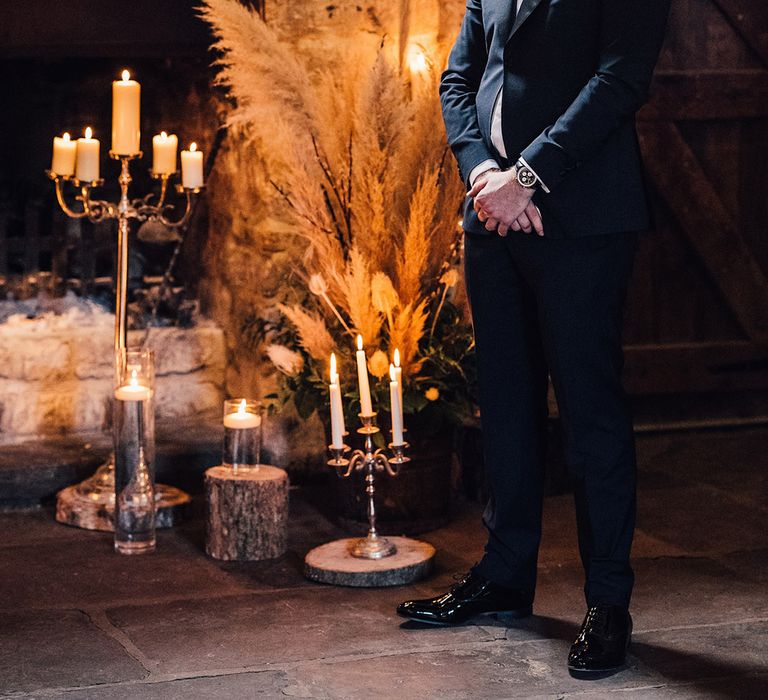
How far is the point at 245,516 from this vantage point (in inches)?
141

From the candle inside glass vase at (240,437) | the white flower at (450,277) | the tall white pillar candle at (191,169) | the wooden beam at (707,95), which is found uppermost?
the wooden beam at (707,95)

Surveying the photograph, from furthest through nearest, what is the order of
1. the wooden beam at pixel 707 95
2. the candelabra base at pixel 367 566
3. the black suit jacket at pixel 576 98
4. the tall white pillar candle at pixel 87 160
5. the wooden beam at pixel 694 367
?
the wooden beam at pixel 694 367
the wooden beam at pixel 707 95
the tall white pillar candle at pixel 87 160
the candelabra base at pixel 367 566
the black suit jacket at pixel 576 98

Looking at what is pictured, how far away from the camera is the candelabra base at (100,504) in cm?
388

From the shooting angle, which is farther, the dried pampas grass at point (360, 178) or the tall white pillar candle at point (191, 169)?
the tall white pillar candle at point (191, 169)

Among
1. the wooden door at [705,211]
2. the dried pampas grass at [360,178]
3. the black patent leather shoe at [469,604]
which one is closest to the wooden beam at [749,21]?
the wooden door at [705,211]

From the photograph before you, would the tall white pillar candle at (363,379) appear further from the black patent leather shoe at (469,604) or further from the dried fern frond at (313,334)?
the black patent leather shoe at (469,604)

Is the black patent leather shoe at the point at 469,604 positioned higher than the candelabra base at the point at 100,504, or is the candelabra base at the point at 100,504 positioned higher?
the candelabra base at the point at 100,504

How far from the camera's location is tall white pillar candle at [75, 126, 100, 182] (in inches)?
151

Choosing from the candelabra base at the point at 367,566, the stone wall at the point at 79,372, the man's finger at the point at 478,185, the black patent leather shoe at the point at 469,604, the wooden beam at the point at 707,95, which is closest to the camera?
the man's finger at the point at 478,185

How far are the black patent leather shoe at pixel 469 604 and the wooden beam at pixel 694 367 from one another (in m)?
1.95

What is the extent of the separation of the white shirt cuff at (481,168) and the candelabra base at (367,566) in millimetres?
1023

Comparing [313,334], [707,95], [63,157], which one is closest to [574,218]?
[313,334]

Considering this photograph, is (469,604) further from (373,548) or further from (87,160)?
(87,160)

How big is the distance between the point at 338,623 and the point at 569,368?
783 millimetres
